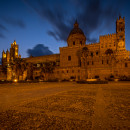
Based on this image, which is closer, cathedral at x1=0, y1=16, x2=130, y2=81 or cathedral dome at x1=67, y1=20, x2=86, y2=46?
cathedral at x1=0, y1=16, x2=130, y2=81

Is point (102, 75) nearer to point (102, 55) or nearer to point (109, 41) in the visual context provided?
point (102, 55)

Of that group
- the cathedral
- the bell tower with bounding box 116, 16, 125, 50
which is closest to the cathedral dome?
the cathedral

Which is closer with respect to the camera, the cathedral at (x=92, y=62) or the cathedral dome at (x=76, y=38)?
the cathedral at (x=92, y=62)

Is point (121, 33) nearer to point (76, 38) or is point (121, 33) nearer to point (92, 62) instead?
point (92, 62)

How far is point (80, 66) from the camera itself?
1559 inches

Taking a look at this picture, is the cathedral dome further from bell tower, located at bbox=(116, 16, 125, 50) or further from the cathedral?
bell tower, located at bbox=(116, 16, 125, 50)

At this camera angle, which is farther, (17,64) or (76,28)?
(76,28)

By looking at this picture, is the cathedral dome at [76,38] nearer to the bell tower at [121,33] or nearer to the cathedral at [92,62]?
the cathedral at [92,62]

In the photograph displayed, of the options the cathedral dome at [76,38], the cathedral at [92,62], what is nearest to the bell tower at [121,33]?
the cathedral at [92,62]

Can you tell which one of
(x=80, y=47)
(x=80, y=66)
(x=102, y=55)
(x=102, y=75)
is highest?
(x=80, y=47)

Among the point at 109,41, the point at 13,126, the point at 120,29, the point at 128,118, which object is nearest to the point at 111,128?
the point at 128,118

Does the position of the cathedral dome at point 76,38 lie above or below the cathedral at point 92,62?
above

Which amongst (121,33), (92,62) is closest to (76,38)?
(92,62)

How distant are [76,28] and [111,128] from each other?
52.0 metres
